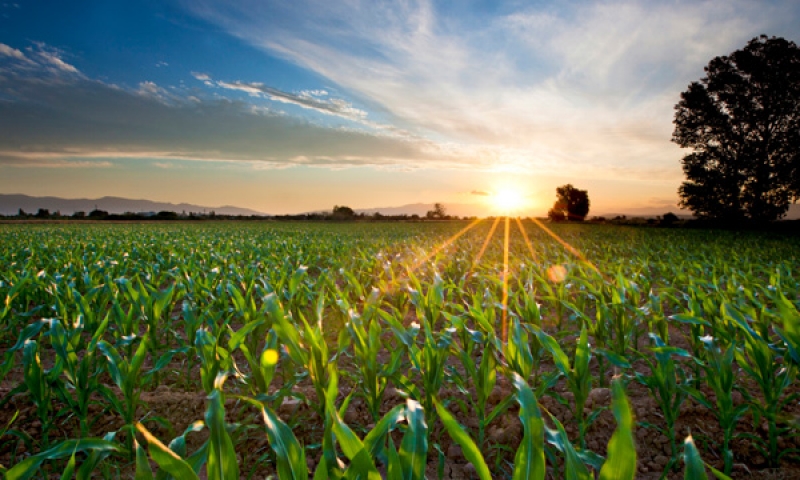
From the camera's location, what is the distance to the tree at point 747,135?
97.6 feet

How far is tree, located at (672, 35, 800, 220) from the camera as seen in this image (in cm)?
2975

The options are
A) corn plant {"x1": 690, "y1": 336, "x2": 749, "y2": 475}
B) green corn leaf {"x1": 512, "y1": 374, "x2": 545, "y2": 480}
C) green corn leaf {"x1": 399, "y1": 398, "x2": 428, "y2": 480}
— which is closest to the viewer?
green corn leaf {"x1": 512, "y1": 374, "x2": 545, "y2": 480}

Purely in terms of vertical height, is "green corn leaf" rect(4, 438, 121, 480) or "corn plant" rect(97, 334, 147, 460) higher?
"green corn leaf" rect(4, 438, 121, 480)

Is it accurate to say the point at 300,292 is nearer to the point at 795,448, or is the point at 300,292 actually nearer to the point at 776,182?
the point at 795,448

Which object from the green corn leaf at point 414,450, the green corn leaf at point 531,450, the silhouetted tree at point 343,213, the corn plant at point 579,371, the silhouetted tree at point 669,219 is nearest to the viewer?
the green corn leaf at point 531,450

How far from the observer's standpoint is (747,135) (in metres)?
31.2

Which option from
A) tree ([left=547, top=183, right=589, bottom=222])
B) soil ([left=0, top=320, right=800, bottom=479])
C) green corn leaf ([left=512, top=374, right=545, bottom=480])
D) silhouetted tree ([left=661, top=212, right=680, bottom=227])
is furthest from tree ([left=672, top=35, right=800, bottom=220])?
tree ([left=547, top=183, right=589, bottom=222])

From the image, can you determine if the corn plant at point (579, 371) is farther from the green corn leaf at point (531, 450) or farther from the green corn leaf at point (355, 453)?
the green corn leaf at point (355, 453)

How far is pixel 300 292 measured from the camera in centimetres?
575

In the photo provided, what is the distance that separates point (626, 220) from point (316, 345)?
53.5m

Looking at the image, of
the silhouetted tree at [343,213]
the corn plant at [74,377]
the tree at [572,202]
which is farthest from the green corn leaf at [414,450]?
the tree at [572,202]

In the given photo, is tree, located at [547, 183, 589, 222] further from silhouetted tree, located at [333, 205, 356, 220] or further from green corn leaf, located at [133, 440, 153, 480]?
green corn leaf, located at [133, 440, 153, 480]

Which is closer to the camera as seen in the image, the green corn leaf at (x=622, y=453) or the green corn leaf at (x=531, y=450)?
the green corn leaf at (x=622, y=453)

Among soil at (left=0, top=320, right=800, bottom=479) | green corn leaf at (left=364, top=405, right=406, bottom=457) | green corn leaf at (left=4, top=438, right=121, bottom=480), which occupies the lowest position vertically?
soil at (left=0, top=320, right=800, bottom=479)
